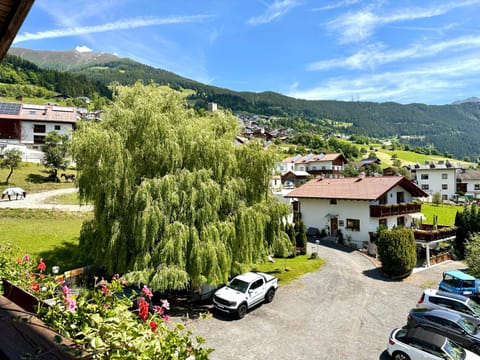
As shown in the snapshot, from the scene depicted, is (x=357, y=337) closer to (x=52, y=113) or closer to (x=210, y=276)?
(x=210, y=276)

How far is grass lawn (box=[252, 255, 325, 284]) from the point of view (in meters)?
20.5

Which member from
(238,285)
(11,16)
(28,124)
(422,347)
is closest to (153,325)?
(11,16)

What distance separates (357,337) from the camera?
12.6 meters

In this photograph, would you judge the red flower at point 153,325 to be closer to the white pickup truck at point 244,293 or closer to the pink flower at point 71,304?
the pink flower at point 71,304

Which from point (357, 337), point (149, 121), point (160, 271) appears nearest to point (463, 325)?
point (357, 337)

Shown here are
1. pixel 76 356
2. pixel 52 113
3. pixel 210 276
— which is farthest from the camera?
pixel 52 113

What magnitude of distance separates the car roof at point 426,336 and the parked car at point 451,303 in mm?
4343

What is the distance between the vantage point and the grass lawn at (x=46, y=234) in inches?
647

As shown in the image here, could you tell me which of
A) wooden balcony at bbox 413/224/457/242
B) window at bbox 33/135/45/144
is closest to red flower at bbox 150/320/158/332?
wooden balcony at bbox 413/224/457/242

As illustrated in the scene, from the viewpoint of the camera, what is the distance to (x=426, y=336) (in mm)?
10672

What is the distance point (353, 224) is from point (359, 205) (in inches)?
84.3

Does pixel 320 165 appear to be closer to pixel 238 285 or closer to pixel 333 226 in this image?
pixel 333 226

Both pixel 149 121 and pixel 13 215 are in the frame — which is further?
pixel 13 215

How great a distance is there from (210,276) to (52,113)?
194ft
